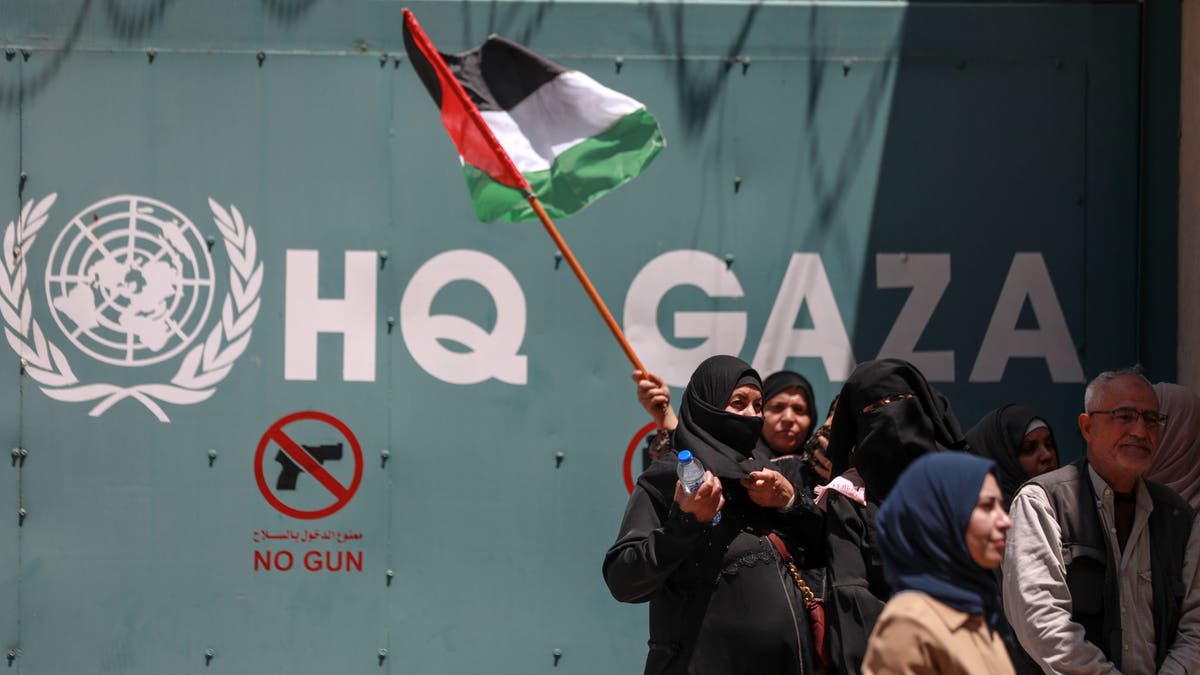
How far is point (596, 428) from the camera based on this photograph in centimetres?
485

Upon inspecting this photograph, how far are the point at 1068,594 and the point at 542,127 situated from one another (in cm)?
216

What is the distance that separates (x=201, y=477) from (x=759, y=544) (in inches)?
93.0

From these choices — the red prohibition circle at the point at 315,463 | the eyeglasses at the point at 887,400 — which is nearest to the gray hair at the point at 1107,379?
the eyeglasses at the point at 887,400

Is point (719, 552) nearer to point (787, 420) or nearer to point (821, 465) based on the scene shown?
point (821, 465)

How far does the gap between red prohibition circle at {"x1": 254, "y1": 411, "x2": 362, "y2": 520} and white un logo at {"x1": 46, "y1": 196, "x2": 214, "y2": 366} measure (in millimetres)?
465

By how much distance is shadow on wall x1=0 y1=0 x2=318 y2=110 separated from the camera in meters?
4.89

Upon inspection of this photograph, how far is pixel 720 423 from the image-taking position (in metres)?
3.40

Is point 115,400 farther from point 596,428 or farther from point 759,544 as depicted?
point 759,544

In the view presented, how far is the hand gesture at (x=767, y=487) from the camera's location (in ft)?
10.8

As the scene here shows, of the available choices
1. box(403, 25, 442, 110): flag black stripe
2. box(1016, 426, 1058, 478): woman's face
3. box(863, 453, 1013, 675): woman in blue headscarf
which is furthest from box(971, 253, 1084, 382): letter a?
box(863, 453, 1013, 675): woman in blue headscarf

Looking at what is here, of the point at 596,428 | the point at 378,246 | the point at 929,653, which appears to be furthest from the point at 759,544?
the point at 378,246

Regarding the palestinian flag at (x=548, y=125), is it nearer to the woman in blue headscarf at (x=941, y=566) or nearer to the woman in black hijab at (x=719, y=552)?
the woman in black hijab at (x=719, y=552)

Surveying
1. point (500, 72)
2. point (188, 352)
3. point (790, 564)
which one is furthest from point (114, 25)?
point (790, 564)

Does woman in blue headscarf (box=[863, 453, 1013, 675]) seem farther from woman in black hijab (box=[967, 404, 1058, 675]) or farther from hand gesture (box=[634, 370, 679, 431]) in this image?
woman in black hijab (box=[967, 404, 1058, 675])
